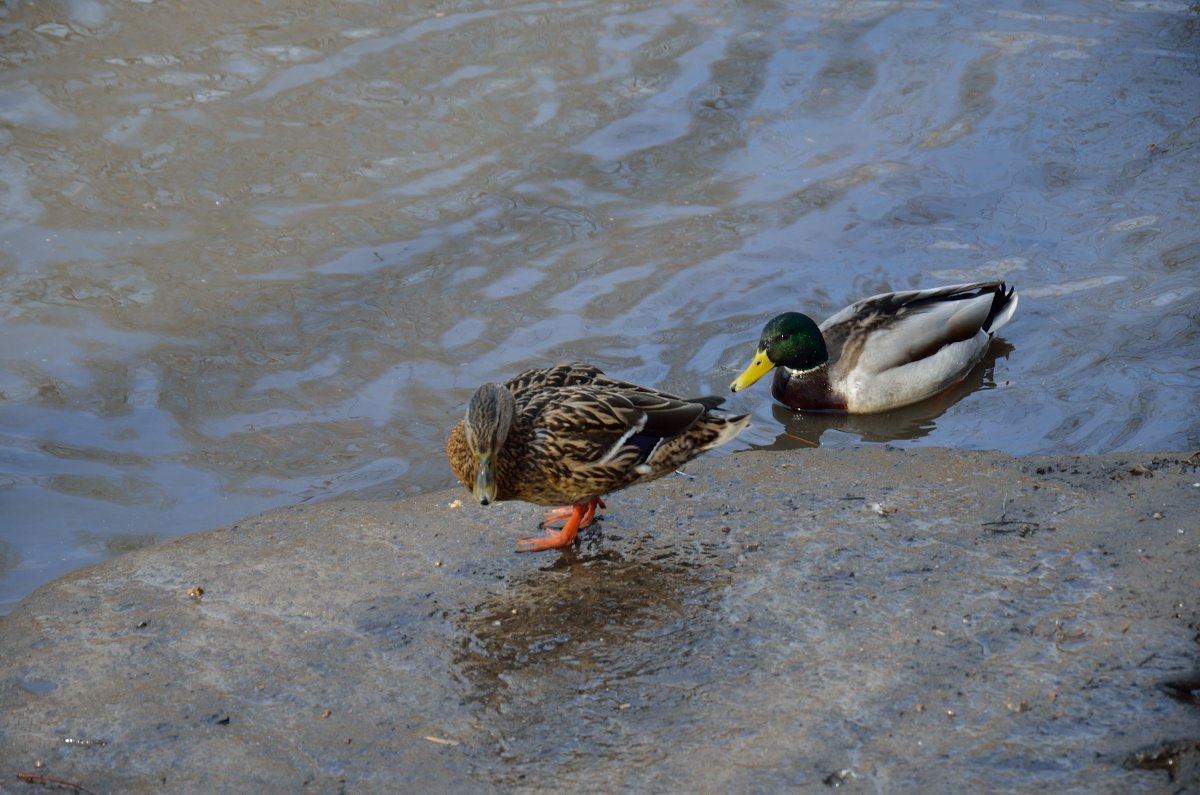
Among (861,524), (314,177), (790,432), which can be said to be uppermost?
(314,177)

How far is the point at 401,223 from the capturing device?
29.9 feet

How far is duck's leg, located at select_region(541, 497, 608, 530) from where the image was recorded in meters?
5.62

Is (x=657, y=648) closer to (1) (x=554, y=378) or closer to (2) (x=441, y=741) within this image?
(2) (x=441, y=741)

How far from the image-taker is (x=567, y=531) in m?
5.46

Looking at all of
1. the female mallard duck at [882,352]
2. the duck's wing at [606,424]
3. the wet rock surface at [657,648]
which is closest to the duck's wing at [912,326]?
the female mallard duck at [882,352]

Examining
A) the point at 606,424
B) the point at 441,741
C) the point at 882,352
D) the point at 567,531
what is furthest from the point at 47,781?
the point at 882,352

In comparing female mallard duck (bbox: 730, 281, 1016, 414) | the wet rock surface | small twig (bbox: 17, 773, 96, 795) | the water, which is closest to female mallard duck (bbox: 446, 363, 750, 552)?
the wet rock surface

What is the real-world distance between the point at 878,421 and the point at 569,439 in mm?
3369

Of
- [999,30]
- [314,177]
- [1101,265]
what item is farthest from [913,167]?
[314,177]

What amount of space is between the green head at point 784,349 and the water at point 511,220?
0.98 feet

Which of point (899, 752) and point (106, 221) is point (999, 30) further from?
point (899, 752)

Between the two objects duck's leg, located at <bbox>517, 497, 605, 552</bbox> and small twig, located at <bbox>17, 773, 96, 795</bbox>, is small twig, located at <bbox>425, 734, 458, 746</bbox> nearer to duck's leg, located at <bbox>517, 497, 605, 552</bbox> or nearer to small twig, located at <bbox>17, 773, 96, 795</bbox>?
small twig, located at <bbox>17, 773, 96, 795</bbox>

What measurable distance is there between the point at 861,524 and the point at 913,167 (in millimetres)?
5343

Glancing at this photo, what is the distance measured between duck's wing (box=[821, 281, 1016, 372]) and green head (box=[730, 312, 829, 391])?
22 cm
